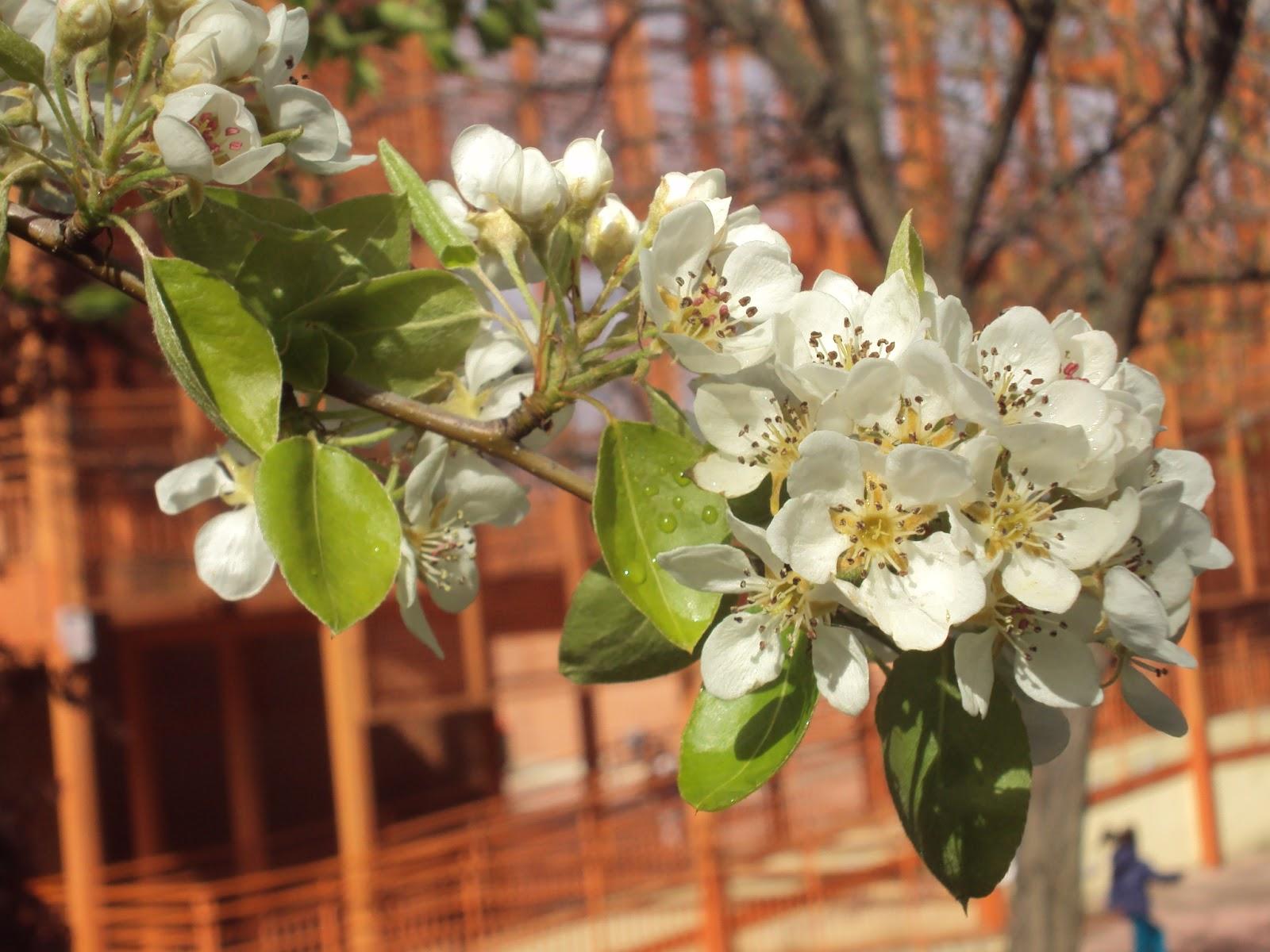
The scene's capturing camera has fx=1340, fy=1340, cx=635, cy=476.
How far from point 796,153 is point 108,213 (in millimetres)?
4061

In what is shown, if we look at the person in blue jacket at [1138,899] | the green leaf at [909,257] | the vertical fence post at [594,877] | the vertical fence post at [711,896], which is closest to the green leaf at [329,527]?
the green leaf at [909,257]

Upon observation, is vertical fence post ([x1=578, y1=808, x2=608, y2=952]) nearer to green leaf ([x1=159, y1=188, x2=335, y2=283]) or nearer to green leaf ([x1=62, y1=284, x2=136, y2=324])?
green leaf ([x1=62, y1=284, x2=136, y2=324])

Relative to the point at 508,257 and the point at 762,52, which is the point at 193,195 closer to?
the point at 508,257

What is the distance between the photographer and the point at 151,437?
23.6 feet

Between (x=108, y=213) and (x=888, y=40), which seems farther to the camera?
(x=888, y=40)

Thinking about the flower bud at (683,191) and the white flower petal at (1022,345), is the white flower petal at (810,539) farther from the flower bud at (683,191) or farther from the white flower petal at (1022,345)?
the flower bud at (683,191)

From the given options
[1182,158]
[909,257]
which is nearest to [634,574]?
[909,257]

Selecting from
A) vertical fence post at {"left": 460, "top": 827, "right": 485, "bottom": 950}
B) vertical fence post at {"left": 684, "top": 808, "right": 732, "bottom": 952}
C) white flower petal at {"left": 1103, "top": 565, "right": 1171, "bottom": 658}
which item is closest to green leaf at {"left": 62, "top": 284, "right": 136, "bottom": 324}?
white flower petal at {"left": 1103, "top": 565, "right": 1171, "bottom": 658}

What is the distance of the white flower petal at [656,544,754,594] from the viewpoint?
760mm

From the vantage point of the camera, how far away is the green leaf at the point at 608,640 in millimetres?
941

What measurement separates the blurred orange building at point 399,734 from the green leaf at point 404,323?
152 inches

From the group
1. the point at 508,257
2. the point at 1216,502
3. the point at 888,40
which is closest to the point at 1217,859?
the point at 1216,502

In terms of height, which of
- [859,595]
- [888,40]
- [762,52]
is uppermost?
[888,40]

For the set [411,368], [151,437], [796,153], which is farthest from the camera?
[151,437]
